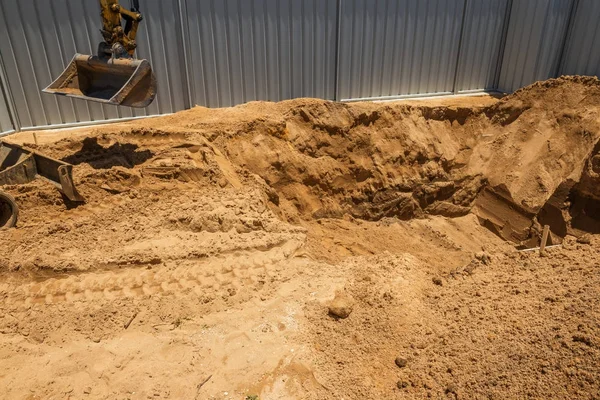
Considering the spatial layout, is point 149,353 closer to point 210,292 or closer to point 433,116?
point 210,292

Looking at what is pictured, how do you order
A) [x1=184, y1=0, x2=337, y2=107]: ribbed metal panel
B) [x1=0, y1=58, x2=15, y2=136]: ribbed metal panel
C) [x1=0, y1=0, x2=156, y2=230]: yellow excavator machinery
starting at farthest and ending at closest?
1. [x1=184, y1=0, x2=337, y2=107]: ribbed metal panel
2. [x1=0, y1=58, x2=15, y2=136]: ribbed metal panel
3. [x1=0, y1=0, x2=156, y2=230]: yellow excavator machinery

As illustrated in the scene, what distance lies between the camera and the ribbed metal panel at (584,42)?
8.45m

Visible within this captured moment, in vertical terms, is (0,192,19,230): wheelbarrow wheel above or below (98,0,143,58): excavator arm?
below

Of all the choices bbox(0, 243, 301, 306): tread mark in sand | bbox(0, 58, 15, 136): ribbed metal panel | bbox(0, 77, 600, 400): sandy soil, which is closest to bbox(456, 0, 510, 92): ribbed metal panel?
bbox(0, 77, 600, 400): sandy soil

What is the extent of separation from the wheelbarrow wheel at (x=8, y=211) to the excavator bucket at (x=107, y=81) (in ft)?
5.24

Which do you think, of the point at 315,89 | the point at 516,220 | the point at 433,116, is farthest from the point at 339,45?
the point at 516,220

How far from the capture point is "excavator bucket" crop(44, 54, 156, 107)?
219 inches

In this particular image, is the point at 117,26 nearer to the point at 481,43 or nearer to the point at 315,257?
the point at 315,257

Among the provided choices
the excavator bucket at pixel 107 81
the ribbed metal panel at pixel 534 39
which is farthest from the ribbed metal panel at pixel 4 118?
the ribbed metal panel at pixel 534 39

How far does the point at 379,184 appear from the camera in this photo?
7.46 meters

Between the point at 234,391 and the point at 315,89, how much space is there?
6538mm

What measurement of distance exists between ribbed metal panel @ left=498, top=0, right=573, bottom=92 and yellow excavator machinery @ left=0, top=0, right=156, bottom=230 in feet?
25.0

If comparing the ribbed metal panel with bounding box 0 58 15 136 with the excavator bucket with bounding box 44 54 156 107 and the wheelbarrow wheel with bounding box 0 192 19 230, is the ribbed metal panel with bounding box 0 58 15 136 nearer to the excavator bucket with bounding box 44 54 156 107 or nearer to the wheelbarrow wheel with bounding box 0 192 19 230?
the excavator bucket with bounding box 44 54 156 107

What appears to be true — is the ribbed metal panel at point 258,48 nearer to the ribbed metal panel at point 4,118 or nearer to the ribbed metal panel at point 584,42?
the ribbed metal panel at point 4,118
